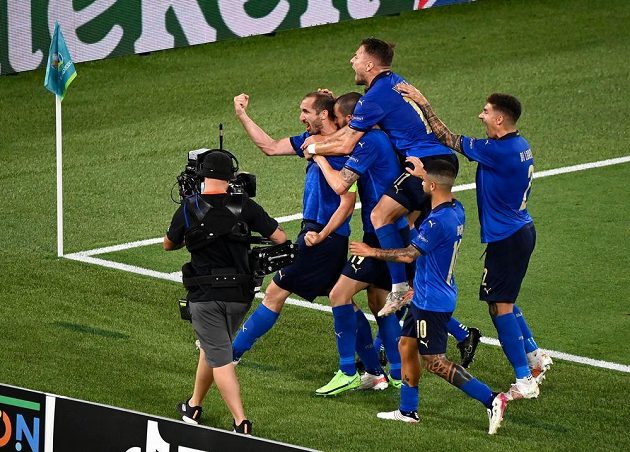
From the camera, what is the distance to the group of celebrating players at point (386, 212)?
463 inches

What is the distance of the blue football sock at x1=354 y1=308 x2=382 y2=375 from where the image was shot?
39.9 ft

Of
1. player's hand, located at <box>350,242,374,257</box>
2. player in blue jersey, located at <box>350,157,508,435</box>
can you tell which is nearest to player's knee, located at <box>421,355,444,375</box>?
player in blue jersey, located at <box>350,157,508,435</box>

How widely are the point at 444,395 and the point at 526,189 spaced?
5.63 feet

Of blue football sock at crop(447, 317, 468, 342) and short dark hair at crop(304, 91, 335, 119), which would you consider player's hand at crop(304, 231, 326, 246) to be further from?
blue football sock at crop(447, 317, 468, 342)

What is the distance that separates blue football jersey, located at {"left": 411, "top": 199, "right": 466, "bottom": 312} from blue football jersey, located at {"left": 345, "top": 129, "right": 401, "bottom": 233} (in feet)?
3.37

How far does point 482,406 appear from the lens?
11758 mm

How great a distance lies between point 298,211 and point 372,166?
5.10 metres

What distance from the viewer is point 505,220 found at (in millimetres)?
11875

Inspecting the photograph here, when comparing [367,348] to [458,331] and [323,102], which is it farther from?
[323,102]

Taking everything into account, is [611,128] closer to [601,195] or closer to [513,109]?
[601,195]

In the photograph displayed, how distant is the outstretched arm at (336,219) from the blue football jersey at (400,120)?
1.90 ft

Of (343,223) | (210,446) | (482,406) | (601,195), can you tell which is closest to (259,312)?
(343,223)

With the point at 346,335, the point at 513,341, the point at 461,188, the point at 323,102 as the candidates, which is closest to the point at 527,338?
the point at 513,341

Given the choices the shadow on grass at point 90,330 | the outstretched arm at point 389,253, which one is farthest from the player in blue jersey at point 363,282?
the shadow on grass at point 90,330
